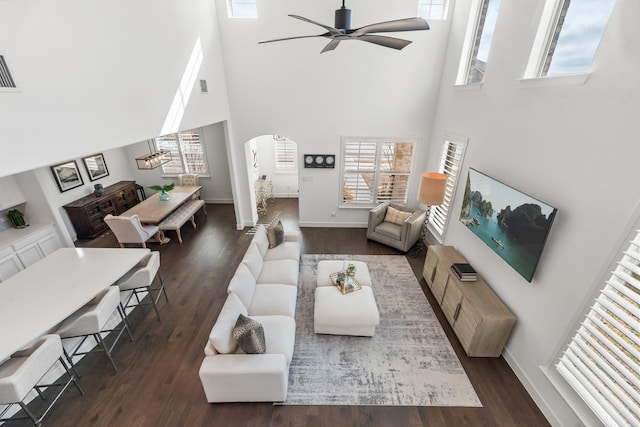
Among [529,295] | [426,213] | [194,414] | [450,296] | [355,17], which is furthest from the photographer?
[426,213]

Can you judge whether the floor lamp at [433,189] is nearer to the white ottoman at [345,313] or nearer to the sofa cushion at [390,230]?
the sofa cushion at [390,230]

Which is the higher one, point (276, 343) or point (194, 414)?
point (276, 343)

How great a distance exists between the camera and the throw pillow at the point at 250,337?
108 inches

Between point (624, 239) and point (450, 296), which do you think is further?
point (450, 296)

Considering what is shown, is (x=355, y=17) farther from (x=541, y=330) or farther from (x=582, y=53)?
(x=541, y=330)

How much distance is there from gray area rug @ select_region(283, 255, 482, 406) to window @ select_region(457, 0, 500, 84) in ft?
13.2

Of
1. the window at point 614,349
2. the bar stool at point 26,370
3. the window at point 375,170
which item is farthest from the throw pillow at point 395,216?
the bar stool at point 26,370

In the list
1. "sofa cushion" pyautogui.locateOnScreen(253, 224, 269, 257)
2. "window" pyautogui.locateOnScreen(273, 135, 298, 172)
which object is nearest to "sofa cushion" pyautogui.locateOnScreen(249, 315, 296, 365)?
"sofa cushion" pyautogui.locateOnScreen(253, 224, 269, 257)

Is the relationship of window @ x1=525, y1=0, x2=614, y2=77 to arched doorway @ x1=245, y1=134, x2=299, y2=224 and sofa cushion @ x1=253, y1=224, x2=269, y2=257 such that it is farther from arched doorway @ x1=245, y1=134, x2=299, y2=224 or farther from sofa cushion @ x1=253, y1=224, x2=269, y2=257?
arched doorway @ x1=245, y1=134, x2=299, y2=224

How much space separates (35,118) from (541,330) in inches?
203

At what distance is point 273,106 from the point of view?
18.9ft

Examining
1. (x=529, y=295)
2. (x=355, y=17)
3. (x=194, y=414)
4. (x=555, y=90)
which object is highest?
(x=355, y=17)

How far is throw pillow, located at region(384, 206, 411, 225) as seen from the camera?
5926mm

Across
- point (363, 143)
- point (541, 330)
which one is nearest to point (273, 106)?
point (363, 143)
